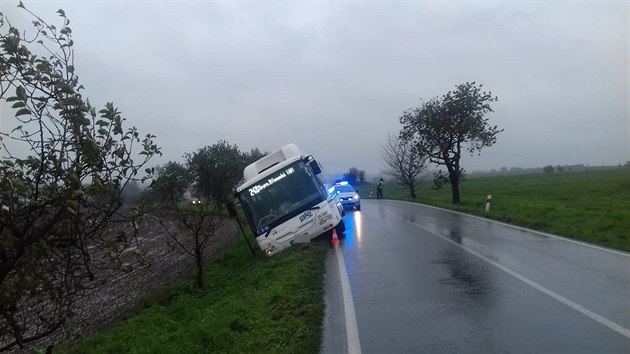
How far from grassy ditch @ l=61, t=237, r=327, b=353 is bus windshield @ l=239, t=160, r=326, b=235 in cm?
143

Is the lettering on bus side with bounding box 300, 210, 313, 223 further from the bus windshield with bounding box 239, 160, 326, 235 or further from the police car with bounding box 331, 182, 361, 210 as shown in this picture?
the police car with bounding box 331, 182, 361, 210

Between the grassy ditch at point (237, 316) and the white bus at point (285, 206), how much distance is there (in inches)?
37.7

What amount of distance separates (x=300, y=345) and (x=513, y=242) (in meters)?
10.2

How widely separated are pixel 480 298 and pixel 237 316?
159 inches

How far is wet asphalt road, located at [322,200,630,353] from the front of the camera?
23.0ft

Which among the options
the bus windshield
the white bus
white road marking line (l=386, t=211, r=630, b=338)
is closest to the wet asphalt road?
white road marking line (l=386, t=211, r=630, b=338)

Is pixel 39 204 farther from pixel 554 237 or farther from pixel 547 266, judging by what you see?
pixel 554 237

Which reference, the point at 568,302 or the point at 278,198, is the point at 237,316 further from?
the point at 278,198

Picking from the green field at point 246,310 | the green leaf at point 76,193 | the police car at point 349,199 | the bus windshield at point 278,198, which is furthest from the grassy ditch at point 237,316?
the police car at point 349,199

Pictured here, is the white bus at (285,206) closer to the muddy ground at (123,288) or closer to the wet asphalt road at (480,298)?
the wet asphalt road at (480,298)

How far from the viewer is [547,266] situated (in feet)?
38.7

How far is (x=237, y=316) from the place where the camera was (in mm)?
9852

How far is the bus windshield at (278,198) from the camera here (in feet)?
58.4

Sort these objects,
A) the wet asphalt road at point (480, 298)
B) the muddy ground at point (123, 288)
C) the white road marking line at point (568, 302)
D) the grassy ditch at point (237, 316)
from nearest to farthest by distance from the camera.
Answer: the wet asphalt road at point (480, 298), the white road marking line at point (568, 302), the grassy ditch at point (237, 316), the muddy ground at point (123, 288)
